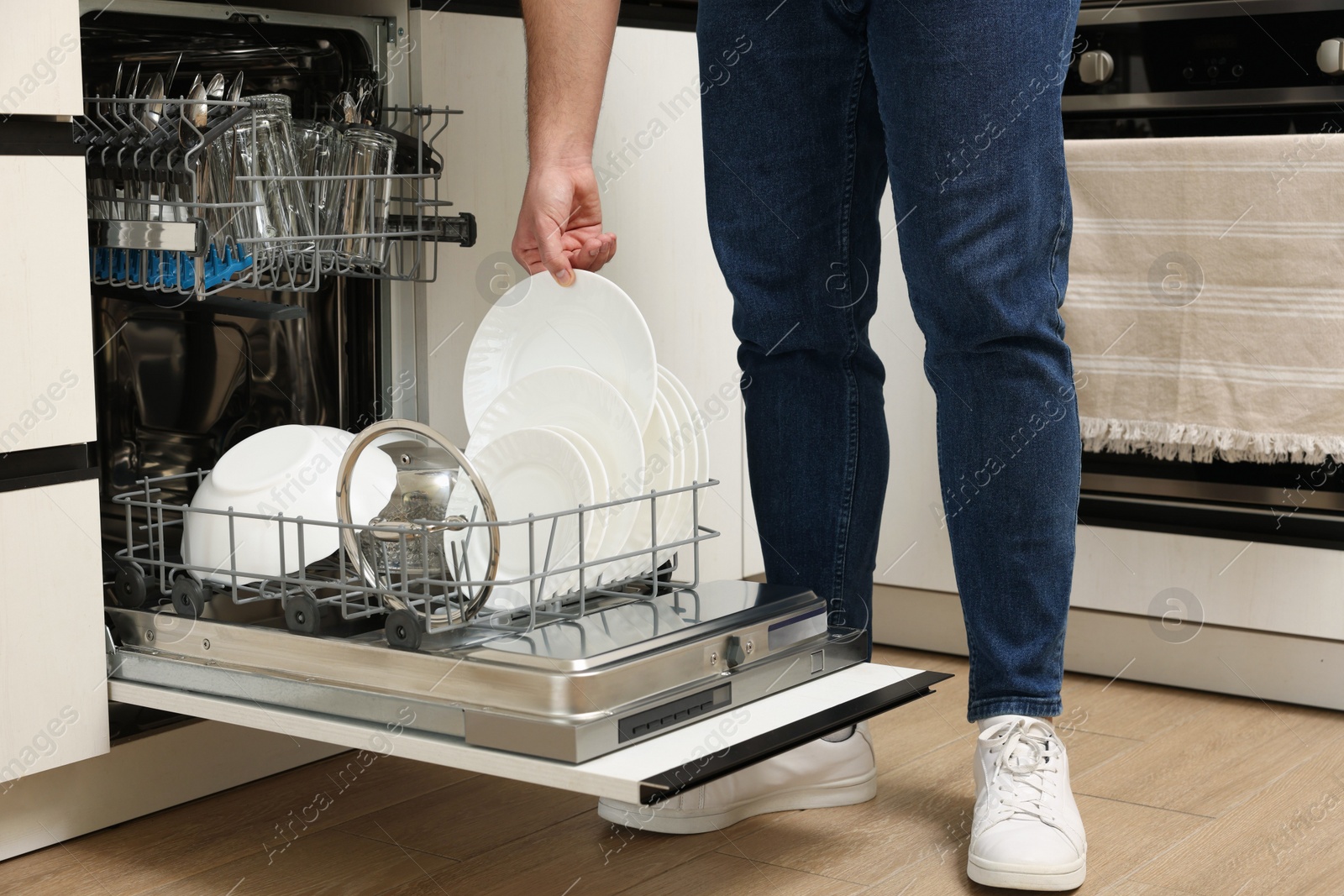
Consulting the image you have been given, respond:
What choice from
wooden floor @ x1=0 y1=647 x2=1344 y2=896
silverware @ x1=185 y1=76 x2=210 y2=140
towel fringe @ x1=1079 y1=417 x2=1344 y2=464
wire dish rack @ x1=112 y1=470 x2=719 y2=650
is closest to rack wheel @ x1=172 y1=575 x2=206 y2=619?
wire dish rack @ x1=112 y1=470 x2=719 y2=650

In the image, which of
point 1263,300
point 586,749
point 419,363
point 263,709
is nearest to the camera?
point 586,749

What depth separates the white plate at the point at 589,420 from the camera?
3.77ft

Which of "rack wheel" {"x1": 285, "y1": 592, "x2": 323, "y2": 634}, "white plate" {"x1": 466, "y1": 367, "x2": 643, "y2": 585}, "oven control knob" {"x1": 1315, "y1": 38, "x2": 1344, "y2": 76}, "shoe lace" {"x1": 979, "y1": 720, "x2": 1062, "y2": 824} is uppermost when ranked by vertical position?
"oven control knob" {"x1": 1315, "y1": 38, "x2": 1344, "y2": 76}

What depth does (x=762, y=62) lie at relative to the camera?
1.29 m

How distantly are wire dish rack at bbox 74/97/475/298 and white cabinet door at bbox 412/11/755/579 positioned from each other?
157 millimetres

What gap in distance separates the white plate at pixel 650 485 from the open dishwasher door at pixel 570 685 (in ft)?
0.19

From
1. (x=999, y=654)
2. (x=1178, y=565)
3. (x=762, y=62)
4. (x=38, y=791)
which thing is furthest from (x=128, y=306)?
(x=1178, y=565)

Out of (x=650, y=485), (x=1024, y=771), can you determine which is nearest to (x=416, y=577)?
(x=650, y=485)

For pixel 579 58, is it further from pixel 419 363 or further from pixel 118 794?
pixel 118 794

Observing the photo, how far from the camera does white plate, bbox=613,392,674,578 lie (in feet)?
3.86

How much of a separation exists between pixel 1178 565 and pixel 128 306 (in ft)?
4.00

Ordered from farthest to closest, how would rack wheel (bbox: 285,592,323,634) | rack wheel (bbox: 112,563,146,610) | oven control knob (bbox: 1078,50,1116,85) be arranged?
oven control knob (bbox: 1078,50,1116,85) → rack wheel (bbox: 112,563,146,610) → rack wheel (bbox: 285,592,323,634)

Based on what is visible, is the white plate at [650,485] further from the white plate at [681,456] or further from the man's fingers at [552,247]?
the man's fingers at [552,247]

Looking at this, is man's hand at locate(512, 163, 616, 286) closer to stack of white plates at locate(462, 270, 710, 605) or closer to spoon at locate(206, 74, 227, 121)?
stack of white plates at locate(462, 270, 710, 605)
